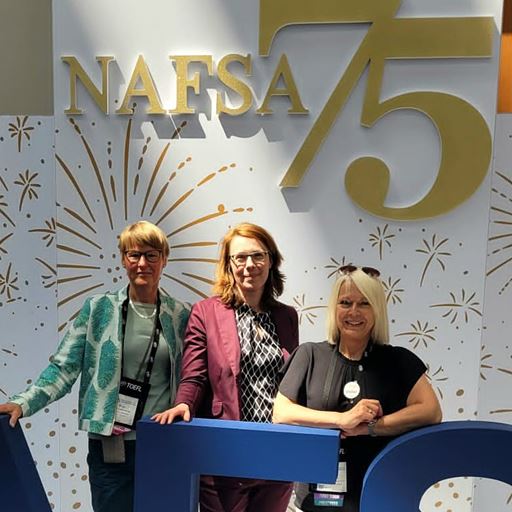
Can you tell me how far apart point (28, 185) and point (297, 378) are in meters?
1.82

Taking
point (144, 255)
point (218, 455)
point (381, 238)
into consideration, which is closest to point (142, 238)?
point (144, 255)

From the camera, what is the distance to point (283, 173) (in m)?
2.46

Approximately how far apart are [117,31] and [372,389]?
1938 millimetres

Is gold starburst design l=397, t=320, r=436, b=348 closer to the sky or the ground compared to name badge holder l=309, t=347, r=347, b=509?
closer to the sky

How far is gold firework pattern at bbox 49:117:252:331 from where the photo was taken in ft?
8.29

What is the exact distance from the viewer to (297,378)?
59.1 inches

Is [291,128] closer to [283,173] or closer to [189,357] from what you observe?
[283,173]

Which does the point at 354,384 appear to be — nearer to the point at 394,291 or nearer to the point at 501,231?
the point at 394,291

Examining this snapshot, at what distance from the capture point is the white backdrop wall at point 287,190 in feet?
7.83

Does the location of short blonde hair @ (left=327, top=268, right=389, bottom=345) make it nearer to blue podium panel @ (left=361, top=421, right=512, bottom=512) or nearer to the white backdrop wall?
blue podium panel @ (left=361, top=421, right=512, bottom=512)

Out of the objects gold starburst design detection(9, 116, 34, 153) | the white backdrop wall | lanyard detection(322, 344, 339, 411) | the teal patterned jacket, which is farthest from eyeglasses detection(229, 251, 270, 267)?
gold starburst design detection(9, 116, 34, 153)

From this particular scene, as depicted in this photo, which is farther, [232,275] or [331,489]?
[232,275]

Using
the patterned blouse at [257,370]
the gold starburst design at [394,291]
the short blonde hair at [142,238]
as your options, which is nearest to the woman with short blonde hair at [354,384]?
the patterned blouse at [257,370]

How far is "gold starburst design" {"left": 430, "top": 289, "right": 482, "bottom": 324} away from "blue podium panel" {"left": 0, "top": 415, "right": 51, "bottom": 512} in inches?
70.1
